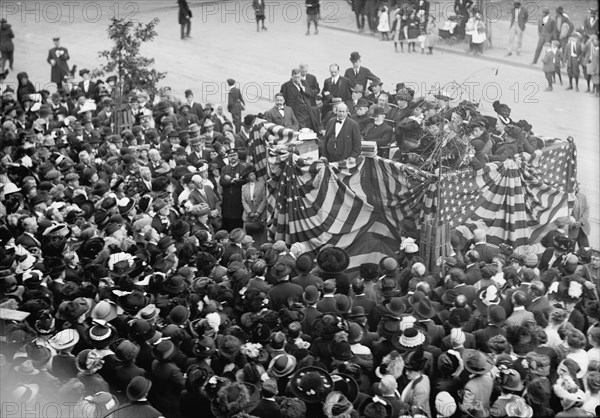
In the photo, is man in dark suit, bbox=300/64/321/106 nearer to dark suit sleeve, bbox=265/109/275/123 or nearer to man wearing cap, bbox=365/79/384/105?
man wearing cap, bbox=365/79/384/105

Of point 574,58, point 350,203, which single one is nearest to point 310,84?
point 350,203

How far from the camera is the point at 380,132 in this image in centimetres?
1413

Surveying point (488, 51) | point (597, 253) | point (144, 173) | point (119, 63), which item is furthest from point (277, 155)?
point (488, 51)

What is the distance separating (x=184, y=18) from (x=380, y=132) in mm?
15899

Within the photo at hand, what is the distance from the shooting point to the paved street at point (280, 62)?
1999 cm

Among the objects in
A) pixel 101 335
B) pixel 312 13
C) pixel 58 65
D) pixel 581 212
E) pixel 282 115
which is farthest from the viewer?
pixel 312 13

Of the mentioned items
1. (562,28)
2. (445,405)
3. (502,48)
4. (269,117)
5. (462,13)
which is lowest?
(445,405)

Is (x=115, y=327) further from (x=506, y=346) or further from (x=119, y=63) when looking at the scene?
(x=119, y=63)

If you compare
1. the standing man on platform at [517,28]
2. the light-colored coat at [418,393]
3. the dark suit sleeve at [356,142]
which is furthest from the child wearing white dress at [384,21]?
the light-colored coat at [418,393]

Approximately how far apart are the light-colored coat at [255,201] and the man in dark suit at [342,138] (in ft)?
3.73

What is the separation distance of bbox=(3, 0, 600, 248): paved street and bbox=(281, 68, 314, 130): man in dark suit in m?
3.19

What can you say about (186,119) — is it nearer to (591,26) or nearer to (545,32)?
(545,32)

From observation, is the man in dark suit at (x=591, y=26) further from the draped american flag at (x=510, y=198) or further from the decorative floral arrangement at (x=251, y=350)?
the decorative floral arrangement at (x=251, y=350)

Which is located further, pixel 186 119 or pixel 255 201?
pixel 186 119
